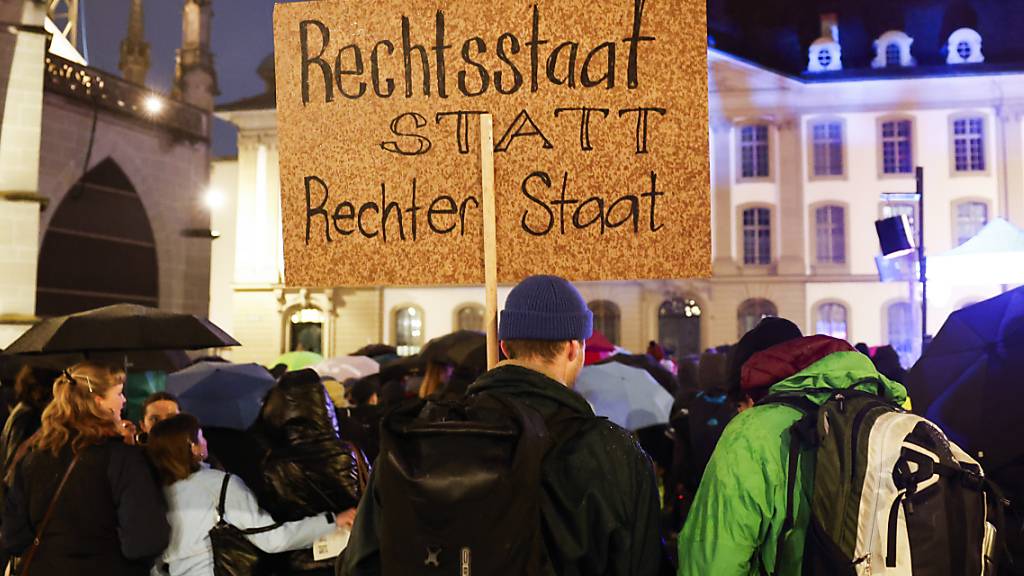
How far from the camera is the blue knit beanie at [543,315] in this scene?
2.32 meters

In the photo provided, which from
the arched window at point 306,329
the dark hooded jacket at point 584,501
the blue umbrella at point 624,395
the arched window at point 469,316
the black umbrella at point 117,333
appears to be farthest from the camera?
the arched window at point 306,329

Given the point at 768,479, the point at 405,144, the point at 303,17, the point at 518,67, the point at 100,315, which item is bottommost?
the point at 768,479

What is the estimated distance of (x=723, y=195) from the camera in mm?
37625

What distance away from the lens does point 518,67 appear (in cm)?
347

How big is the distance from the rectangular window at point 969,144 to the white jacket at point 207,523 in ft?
123

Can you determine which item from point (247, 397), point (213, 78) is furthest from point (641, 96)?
point (213, 78)

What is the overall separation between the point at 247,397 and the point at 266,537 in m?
2.88

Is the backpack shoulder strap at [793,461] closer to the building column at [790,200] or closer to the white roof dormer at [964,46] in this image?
the building column at [790,200]

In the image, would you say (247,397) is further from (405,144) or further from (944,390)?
(944,390)

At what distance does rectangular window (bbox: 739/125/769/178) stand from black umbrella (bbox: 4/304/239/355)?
33451 mm

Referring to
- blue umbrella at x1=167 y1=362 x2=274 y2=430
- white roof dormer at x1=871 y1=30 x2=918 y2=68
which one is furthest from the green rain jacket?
white roof dormer at x1=871 y1=30 x2=918 y2=68

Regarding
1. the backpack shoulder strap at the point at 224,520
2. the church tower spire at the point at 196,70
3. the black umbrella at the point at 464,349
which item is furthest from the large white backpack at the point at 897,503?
the church tower spire at the point at 196,70

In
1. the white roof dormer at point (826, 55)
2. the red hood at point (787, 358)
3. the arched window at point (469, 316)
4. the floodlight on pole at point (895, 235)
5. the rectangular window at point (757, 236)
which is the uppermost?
the white roof dormer at point (826, 55)

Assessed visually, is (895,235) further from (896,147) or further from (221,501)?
(896,147)
